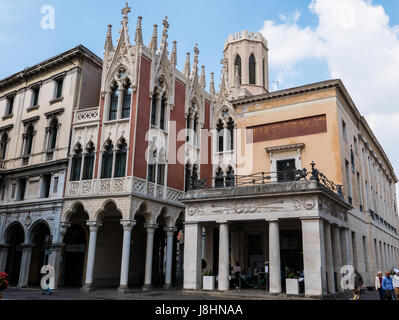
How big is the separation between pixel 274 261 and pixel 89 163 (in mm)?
14752

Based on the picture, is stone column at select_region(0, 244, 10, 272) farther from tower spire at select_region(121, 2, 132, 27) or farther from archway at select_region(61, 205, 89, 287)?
tower spire at select_region(121, 2, 132, 27)

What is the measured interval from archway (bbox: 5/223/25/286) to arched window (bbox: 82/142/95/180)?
8.40 metres

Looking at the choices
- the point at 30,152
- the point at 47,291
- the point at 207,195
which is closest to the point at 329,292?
the point at 207,195

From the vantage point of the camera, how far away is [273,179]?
26875mm

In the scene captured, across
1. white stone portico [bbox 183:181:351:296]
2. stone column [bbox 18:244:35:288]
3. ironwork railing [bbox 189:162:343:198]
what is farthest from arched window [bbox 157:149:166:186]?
stone column [bbox 18:244:35:288]

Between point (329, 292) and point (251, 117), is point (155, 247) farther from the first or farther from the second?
point (329, 292)

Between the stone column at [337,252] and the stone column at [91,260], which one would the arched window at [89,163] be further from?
the stone column at [337,252]

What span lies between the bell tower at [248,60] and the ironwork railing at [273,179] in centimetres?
1539

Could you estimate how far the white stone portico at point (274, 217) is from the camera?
675 inches

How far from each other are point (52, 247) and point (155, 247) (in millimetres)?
10474

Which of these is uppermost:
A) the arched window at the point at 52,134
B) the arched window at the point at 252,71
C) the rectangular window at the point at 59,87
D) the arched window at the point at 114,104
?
the arched window at the point at 252,71

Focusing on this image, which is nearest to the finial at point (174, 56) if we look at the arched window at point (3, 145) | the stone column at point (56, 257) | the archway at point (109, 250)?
the archway at point (109, 250)

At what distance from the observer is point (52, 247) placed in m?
25.2
